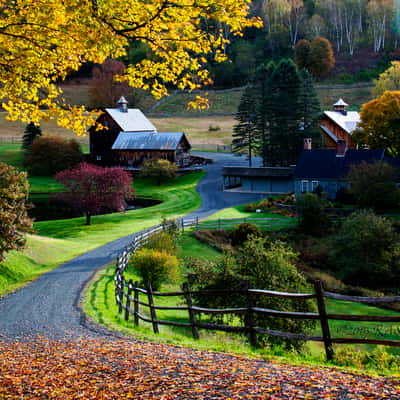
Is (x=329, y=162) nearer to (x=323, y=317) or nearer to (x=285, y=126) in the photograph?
(x=285, y=126)

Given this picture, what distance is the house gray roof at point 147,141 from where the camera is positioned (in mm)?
71750

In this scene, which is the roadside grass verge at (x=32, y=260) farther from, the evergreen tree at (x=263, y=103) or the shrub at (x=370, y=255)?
the evergreen tree at (x=263, y=103)

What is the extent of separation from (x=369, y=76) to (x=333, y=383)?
118 metres

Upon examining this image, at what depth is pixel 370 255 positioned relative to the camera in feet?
109

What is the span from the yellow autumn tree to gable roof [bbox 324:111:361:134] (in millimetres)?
60852

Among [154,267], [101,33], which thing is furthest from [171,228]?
[101,33]

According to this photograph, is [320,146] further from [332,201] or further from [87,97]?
[87,97]

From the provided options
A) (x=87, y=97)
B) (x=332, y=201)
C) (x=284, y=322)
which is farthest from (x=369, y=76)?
(x=284, y=322)

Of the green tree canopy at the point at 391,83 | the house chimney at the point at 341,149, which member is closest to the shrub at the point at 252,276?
the house chimney at the point at 341,149

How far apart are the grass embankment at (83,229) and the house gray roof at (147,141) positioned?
497cm

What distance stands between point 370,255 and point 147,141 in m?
45.4

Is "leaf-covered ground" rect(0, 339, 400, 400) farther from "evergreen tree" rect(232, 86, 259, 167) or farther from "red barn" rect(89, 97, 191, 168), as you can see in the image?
"evergreen tree" rect(232, 86, 259, 167)

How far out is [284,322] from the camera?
15914 millimetres

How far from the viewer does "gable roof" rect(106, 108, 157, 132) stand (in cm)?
7738
